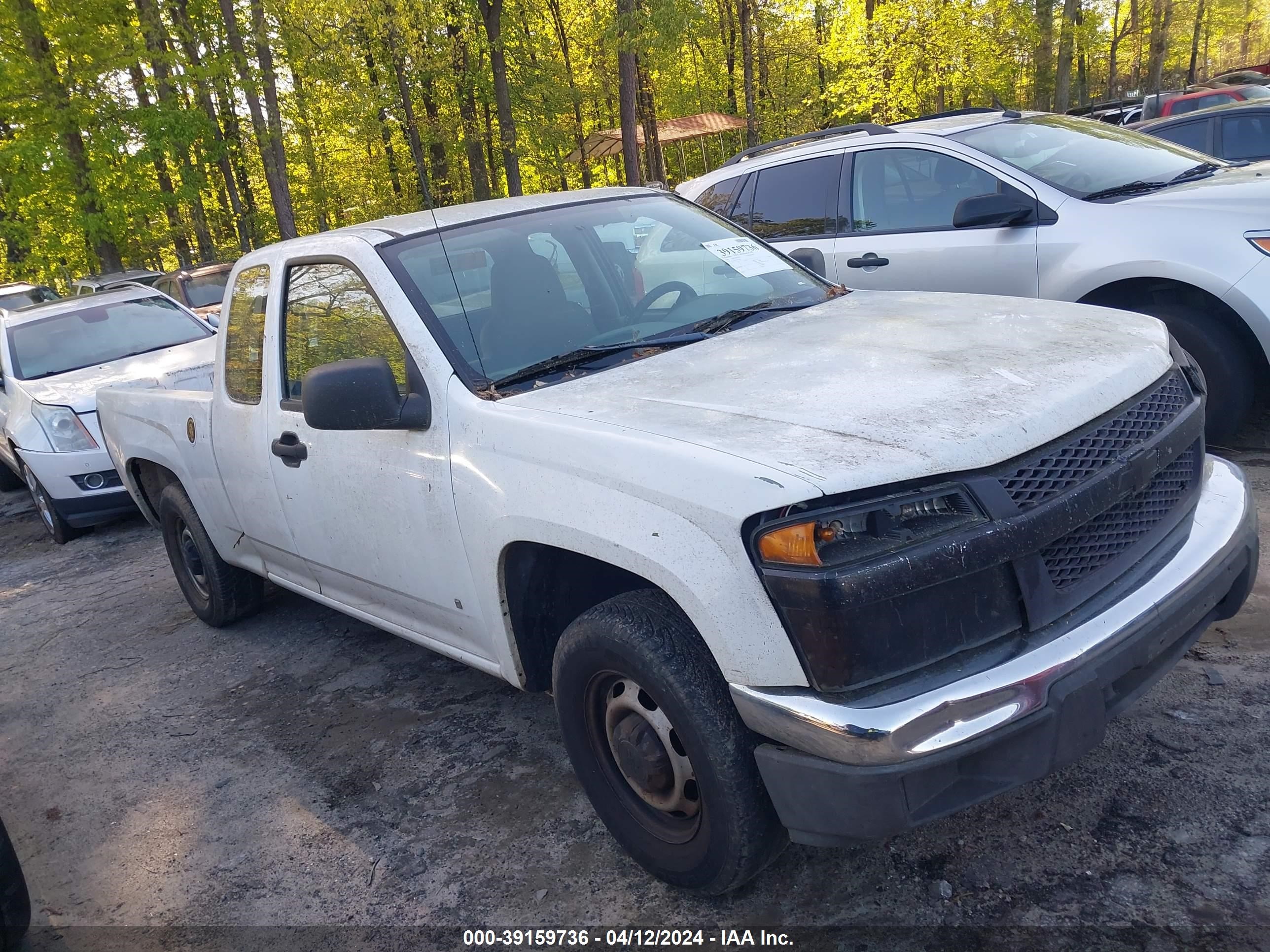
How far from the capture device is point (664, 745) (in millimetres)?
2549

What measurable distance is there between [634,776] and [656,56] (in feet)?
86.0

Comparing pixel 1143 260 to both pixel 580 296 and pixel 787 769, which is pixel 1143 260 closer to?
pixel 580 296

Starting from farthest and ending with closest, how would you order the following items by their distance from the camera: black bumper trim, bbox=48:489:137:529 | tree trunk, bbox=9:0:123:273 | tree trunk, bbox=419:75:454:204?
1. tree trunk, bbox=419:75:454:204
2. tree trunk, bbox=9:0:123:273
3. black bumper trim, bbox=48:489:137:529

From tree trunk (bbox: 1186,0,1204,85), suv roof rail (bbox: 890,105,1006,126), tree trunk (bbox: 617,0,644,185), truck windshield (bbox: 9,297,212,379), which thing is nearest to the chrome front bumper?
suv roof rail (bbox: 890,105,1006,126)

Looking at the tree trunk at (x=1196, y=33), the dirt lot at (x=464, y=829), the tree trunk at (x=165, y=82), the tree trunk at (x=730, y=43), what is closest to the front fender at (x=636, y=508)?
the dirt lot at (x=464, y=829)

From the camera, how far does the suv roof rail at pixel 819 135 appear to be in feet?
21.0

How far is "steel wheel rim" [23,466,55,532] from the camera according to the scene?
310 inches

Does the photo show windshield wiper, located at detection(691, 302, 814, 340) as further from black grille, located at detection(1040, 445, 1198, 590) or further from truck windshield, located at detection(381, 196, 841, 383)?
black grille, located at detection(1040, 445, 1198, 590)

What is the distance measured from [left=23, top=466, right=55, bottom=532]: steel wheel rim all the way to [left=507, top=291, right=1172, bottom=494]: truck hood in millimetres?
6514

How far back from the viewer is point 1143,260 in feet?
16.3

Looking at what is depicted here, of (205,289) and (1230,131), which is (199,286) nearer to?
(205,289)

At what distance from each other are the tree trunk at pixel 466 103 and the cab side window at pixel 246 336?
1846 centimetres

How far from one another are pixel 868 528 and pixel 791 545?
177 mm

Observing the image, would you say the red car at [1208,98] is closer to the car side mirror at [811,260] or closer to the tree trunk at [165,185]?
the car side mirror at [811,260]
